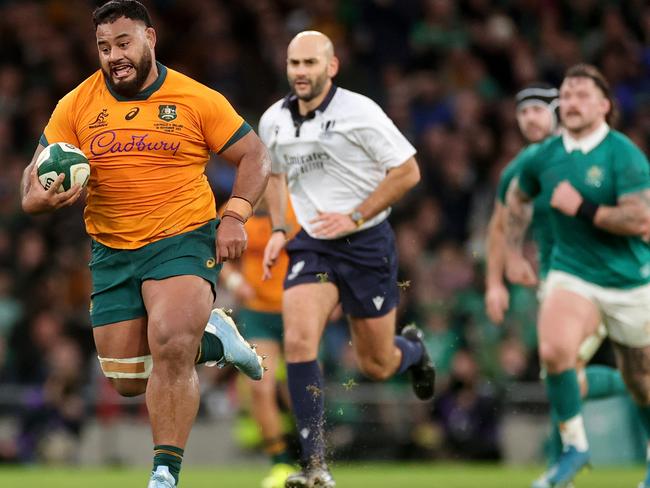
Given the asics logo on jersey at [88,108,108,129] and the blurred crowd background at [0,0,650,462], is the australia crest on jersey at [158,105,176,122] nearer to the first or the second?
the asics logo on jersey at [88,108,108,129]

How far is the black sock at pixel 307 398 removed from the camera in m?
8.00

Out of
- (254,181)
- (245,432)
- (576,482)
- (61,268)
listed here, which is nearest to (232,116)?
(254,181)

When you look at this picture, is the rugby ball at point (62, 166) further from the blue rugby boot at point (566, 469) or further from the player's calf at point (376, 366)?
the blue rugby boot at point (566, 469)

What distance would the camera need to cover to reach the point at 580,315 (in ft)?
28.5

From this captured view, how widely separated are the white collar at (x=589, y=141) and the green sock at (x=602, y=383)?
1.98 m

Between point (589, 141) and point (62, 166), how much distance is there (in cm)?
395

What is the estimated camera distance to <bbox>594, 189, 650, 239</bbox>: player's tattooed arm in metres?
8.55

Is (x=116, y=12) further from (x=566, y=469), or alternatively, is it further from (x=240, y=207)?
(x=566, y=469)

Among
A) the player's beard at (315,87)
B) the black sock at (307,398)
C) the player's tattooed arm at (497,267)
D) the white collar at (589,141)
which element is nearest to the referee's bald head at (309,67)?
the player's beard at (315,87)

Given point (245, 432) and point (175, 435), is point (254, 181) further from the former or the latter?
point (245, 432)

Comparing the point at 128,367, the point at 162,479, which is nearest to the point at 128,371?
the point at 128,367

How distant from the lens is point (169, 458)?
21.8 ft

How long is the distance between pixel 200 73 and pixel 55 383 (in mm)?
5291

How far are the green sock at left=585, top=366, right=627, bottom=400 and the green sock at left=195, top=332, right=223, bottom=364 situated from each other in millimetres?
3763
